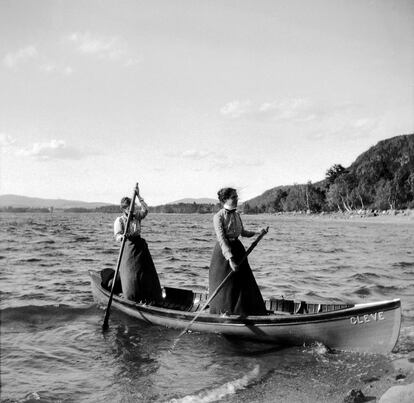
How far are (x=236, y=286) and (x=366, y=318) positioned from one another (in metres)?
2.52

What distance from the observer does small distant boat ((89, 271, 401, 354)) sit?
746cm

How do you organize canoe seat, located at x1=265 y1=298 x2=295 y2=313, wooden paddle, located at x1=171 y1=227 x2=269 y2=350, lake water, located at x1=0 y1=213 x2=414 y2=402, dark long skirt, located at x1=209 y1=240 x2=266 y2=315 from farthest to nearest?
1. canoe seat, located at x1=265 y1=298 x2=295 y2=313
2. dark long skirt, located at x1=209 y1=240 x2=266 y2=315
3. wooden paddle, located at x1=171 y1=227 x2=269 y2=350
4. lake water, located at x1=0 y1=213 x2=414 y2=402

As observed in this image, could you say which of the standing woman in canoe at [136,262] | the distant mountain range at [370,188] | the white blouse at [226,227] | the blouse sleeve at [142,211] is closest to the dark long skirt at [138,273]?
the standing woman in canoe at [136,262]

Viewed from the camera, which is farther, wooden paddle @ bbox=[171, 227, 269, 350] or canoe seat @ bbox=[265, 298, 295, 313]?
canoe seat @ bbox=[265, 298, 295, 313]

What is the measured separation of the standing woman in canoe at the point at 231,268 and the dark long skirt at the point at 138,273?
7.28ft

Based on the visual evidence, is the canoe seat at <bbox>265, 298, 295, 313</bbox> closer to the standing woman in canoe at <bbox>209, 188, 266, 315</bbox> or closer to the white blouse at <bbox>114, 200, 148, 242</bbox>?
the standing woman in canoe at <bbox>209, 188, 266, 315</bbox>

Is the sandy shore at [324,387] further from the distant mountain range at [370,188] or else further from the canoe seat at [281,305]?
the distant mountain range at [370,188]

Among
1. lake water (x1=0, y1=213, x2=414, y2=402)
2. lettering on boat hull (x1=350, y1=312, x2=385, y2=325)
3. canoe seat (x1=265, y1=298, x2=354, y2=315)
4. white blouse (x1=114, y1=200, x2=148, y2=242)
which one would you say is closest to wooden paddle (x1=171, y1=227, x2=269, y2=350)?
lake water (x1=0, y1=213, x2=414, y2=402)

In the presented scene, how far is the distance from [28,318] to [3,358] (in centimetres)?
313

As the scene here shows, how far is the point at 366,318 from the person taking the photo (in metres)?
7.55

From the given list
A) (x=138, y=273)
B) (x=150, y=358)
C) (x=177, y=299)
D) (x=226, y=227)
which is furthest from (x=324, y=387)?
(x=177, y=299)

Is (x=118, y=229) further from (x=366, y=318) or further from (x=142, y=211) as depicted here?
(x=366, y=318)

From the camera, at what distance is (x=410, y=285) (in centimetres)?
1550

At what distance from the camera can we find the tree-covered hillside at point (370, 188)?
9119 centimetres
